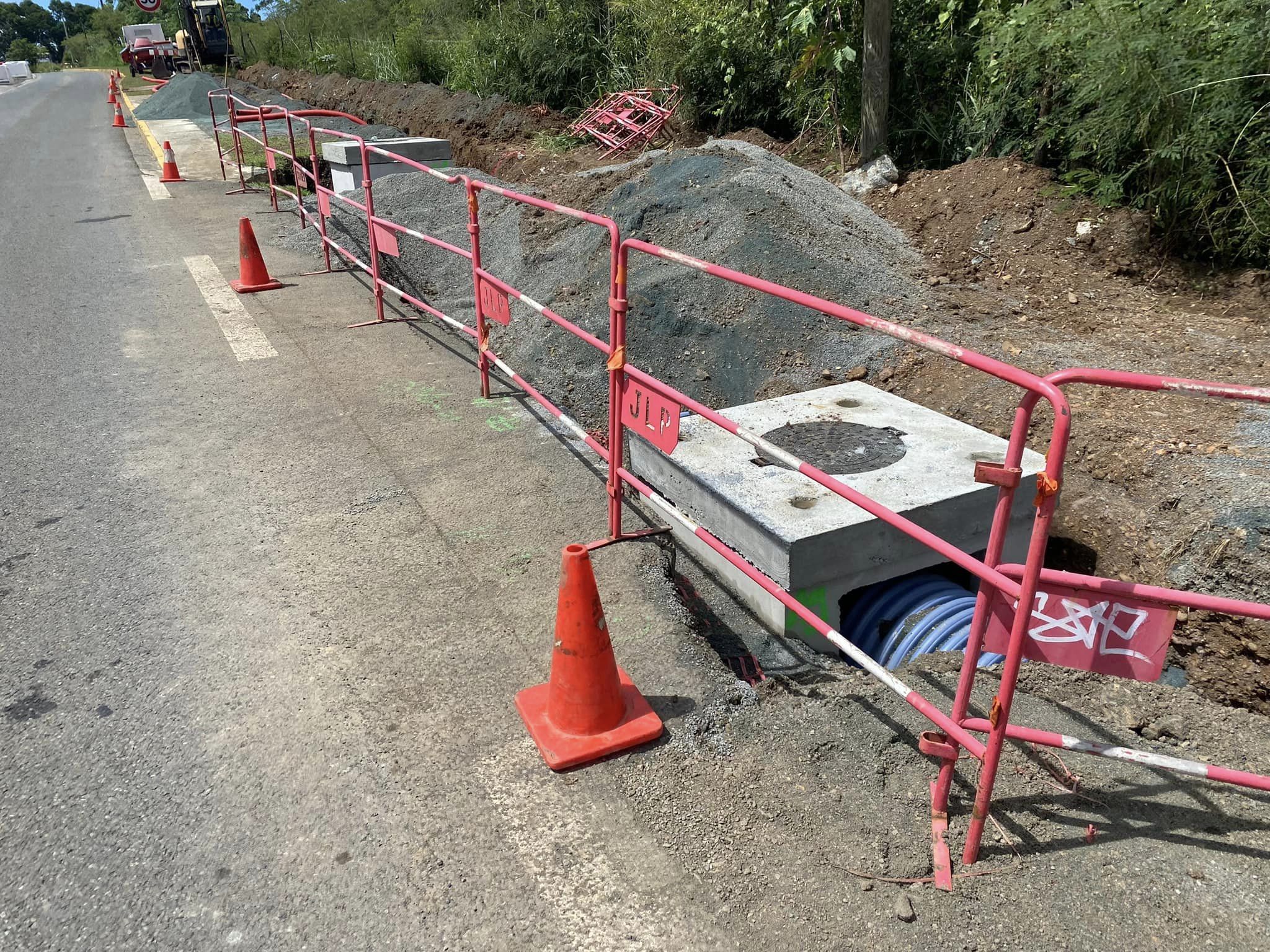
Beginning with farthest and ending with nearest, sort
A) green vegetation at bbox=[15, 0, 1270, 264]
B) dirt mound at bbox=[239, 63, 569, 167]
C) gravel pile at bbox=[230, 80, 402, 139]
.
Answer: gravel pile at bbox=[230, 80, 402, 139]
dirt mound at bbox=[239, 63, 569, 167]
green vegetation at bbox=[15, 0, 1270, 264]

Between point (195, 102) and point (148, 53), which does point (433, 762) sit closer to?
point (195, 102)

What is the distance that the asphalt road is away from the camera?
2.38 metres

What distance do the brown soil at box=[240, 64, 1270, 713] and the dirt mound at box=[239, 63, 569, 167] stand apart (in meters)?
6.45

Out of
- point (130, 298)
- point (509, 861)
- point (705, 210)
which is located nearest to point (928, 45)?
point (705, 210)

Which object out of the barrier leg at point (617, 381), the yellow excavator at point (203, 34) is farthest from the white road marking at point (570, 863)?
the yellow excavator at point (203, 34)

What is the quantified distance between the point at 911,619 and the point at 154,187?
16.2 metres

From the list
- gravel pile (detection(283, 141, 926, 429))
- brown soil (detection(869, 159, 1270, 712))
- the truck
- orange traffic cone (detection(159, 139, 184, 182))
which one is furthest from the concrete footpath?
the truck

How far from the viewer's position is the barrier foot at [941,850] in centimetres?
238

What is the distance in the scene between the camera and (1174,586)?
3863mm

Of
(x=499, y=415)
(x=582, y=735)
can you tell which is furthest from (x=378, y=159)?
(x=582, y=735)

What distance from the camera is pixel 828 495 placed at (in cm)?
382

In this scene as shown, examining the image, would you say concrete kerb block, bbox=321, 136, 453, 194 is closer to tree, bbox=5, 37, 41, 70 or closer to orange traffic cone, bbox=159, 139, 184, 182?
orange traffic cone, bbox=159, 139, 184, 182

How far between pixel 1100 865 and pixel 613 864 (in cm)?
135

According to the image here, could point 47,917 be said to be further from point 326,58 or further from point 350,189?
point 326,58
